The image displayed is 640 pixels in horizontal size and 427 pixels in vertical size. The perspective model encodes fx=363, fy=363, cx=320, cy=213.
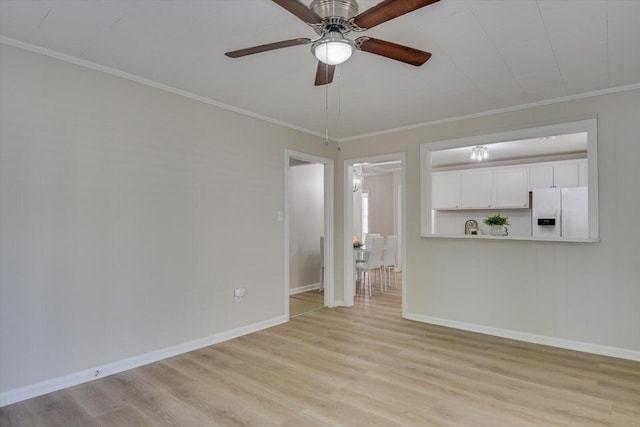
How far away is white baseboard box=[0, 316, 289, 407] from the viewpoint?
242 cm

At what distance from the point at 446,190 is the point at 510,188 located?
1.21 m

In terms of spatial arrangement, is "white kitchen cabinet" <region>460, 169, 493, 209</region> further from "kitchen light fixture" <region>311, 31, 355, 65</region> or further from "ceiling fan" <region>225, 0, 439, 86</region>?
"kitchen light fixture" <region>311, 31, 355, 65</region>

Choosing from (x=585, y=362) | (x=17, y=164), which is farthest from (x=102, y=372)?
(x=585, y=362)

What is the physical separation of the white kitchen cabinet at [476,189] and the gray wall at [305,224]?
9.31 ft

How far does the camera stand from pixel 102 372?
279 centimetres

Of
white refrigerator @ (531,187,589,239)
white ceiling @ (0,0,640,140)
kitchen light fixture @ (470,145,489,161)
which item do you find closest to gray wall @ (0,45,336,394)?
white ceiling @ (0,0,640,140)

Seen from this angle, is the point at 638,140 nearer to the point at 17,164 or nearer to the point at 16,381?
the point at 17,164

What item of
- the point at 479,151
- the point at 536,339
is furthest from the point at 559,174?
the point at 536,339

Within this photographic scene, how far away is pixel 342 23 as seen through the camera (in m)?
1.82

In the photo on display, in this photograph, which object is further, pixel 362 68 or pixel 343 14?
pixel 362 68

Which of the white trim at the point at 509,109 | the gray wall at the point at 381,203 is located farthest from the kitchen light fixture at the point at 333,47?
the gray wall at the point at 381,203

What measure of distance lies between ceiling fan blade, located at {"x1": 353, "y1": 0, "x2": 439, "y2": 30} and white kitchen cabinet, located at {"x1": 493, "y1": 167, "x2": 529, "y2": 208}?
5642 millimetres

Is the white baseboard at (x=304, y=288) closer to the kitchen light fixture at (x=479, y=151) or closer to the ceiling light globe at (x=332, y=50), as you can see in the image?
the kitchen light fixture at (x=479, y=151)

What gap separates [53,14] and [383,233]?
24.9 feet
